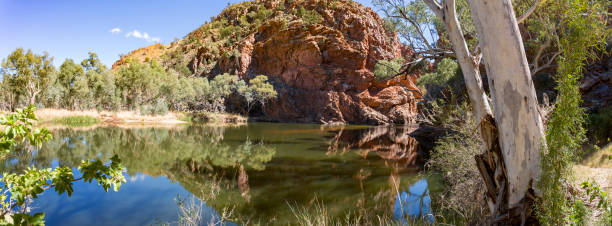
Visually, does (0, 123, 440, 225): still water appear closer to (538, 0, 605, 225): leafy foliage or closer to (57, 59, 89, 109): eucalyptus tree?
(538, 0, 605, 225): leafy foliage

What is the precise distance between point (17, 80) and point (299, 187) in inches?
1212

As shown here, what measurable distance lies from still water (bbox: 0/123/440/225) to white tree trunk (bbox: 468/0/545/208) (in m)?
1.12

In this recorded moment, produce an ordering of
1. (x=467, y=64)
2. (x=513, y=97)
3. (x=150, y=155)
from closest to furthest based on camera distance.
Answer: (x=513, y=97) < (x=467, y=64) < (x=150, y=155)

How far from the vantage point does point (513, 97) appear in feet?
7.84

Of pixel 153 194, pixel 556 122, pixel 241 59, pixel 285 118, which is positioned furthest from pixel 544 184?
pixel 241 59

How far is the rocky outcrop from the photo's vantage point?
40625 mm

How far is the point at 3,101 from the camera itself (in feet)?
108

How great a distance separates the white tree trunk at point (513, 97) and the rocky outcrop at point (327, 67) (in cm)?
3731

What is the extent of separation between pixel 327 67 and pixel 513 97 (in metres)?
40.6

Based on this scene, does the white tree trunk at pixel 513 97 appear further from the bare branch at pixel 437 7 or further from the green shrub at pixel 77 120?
the green shrub at pixel 77 120

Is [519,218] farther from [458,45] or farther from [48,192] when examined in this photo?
[48,192]

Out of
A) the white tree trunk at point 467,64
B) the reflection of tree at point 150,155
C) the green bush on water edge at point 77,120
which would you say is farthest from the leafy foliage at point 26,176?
the green bush on water edge at point 77,120

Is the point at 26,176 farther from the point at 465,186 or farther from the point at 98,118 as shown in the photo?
the point at 98,118

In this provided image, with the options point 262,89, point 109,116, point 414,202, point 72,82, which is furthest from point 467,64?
point 72,82
